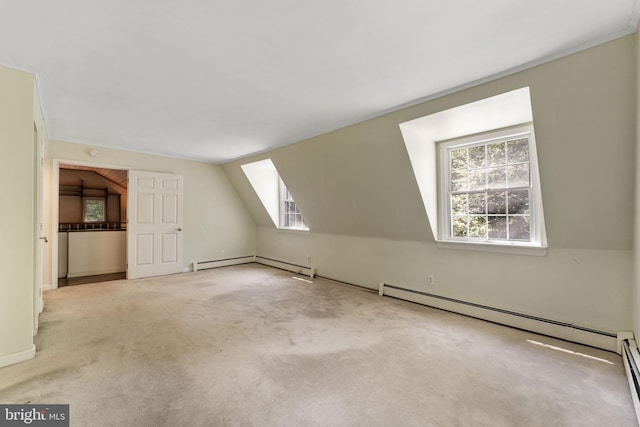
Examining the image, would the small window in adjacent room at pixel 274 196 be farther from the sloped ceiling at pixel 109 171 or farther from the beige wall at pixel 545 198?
the sloped ceiling at pixel 109 171

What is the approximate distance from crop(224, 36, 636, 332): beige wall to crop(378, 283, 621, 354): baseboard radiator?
63 millimetres

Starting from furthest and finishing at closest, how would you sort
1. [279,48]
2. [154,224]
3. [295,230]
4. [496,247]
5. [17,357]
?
[295,230] < [154,224] < [496,247] < [17,357] < [279,48]

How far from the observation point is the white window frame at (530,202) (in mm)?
2894

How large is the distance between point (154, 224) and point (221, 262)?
1.57 meters

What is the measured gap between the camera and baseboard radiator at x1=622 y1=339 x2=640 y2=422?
1708 millimetres

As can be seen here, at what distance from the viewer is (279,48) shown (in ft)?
6.42

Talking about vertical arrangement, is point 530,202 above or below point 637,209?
above

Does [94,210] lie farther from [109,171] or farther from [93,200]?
[109,171]

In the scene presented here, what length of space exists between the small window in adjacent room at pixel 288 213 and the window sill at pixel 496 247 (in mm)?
3060

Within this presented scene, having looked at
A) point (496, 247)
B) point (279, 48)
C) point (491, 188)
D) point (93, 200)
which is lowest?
point (496, 247)

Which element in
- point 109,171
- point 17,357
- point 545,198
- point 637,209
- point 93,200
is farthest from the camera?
point 93,200

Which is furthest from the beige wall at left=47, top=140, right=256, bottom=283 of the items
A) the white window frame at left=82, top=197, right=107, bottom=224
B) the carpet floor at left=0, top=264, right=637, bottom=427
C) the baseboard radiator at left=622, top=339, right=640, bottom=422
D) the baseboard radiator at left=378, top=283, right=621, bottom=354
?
the baseboard radiator at left=622, top=339, right=640, bottom=422

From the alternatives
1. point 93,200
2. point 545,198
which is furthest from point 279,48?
point 93,200

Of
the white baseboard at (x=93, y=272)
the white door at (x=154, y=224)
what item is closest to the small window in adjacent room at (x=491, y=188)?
the white door at (x=154, y=224)
